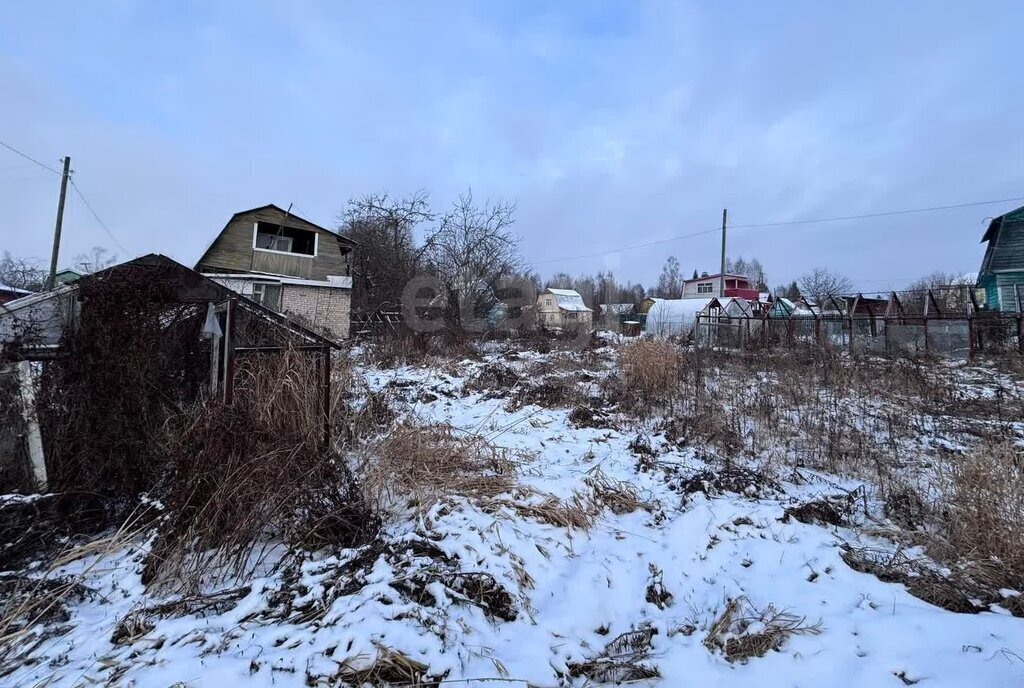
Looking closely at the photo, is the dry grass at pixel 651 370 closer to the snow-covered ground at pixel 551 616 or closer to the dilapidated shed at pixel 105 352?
the snow-covered ground at pixel 551 616

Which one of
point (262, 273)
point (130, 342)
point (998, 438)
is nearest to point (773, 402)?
point (998, 438)

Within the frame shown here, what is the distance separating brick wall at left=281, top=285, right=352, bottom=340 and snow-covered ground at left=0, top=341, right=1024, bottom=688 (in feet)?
56.0

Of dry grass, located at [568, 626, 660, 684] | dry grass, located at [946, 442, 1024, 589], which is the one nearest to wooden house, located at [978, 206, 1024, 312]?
dry grass, located at [946, 442, 1024, 589]

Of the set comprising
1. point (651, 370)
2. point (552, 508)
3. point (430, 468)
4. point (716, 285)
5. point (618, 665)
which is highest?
point (716, 285)

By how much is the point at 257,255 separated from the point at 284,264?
106 cm

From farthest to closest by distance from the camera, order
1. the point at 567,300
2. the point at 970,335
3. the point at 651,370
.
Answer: the point at 567,300
the point at 970,335
the point at 651,370

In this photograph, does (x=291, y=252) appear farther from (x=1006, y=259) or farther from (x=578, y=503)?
(x=1006, y=259)

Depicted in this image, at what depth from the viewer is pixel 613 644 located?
2639mm

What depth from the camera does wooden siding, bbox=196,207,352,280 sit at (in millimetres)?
18500

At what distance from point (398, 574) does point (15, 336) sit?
402 cm

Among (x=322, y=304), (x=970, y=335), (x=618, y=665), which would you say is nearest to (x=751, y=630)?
(x=618, y=665)

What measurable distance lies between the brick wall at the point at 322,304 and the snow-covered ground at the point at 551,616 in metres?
17.1

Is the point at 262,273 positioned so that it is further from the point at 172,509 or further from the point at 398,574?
the point at 398,574

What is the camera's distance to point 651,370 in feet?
29.2
